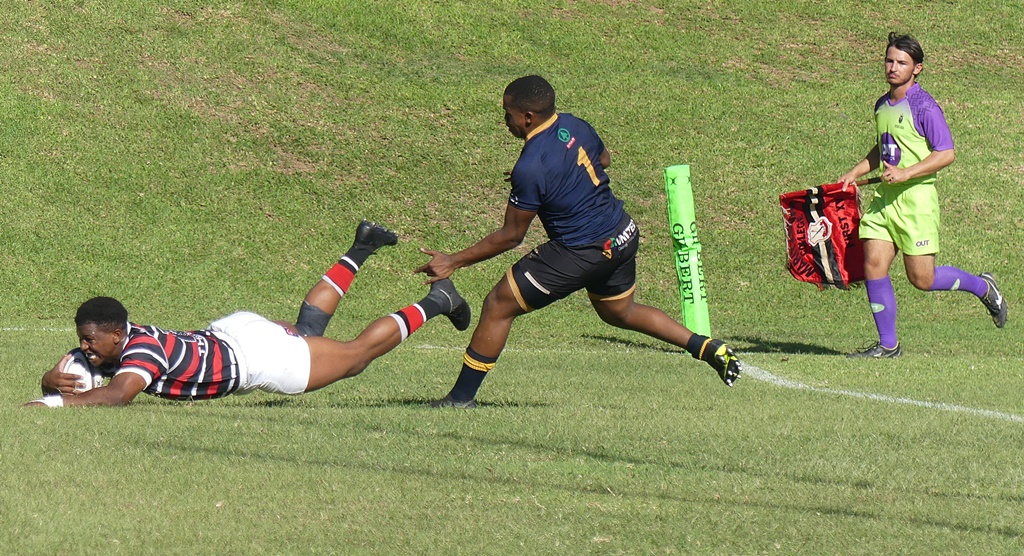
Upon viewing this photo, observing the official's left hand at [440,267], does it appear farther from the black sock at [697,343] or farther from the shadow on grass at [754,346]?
the shadow on grass at [754,346]

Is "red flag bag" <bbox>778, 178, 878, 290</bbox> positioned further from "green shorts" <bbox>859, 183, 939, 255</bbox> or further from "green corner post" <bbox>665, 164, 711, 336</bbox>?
"green corner post" <bbox>665, 164, 711, 336</bbox>

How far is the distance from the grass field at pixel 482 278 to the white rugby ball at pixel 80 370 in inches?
14.2

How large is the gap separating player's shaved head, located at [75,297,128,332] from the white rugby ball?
1.14 feet

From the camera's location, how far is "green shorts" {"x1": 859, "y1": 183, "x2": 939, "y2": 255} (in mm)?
10219

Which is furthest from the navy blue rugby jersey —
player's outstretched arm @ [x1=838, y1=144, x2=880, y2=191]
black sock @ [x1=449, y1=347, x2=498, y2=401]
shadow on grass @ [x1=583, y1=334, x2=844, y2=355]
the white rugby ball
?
shadow on grass @ [x1=583, y1=334, x2=844, y2=355]

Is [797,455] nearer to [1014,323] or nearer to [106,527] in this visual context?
[106,527]

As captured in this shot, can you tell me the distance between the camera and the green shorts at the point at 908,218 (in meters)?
10.2

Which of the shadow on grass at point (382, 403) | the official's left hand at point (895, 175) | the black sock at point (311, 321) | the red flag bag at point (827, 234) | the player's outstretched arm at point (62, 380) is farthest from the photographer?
the red flag bag at point (827, 234)

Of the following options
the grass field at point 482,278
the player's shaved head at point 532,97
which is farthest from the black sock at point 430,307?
the player's shaved head at point 532,97

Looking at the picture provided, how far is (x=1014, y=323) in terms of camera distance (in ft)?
45.2

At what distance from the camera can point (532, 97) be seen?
7.29 m

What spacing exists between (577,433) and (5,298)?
368 inches

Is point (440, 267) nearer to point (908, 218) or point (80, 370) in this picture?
point (80, 370)

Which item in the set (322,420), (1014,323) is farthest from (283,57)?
(322,420)
